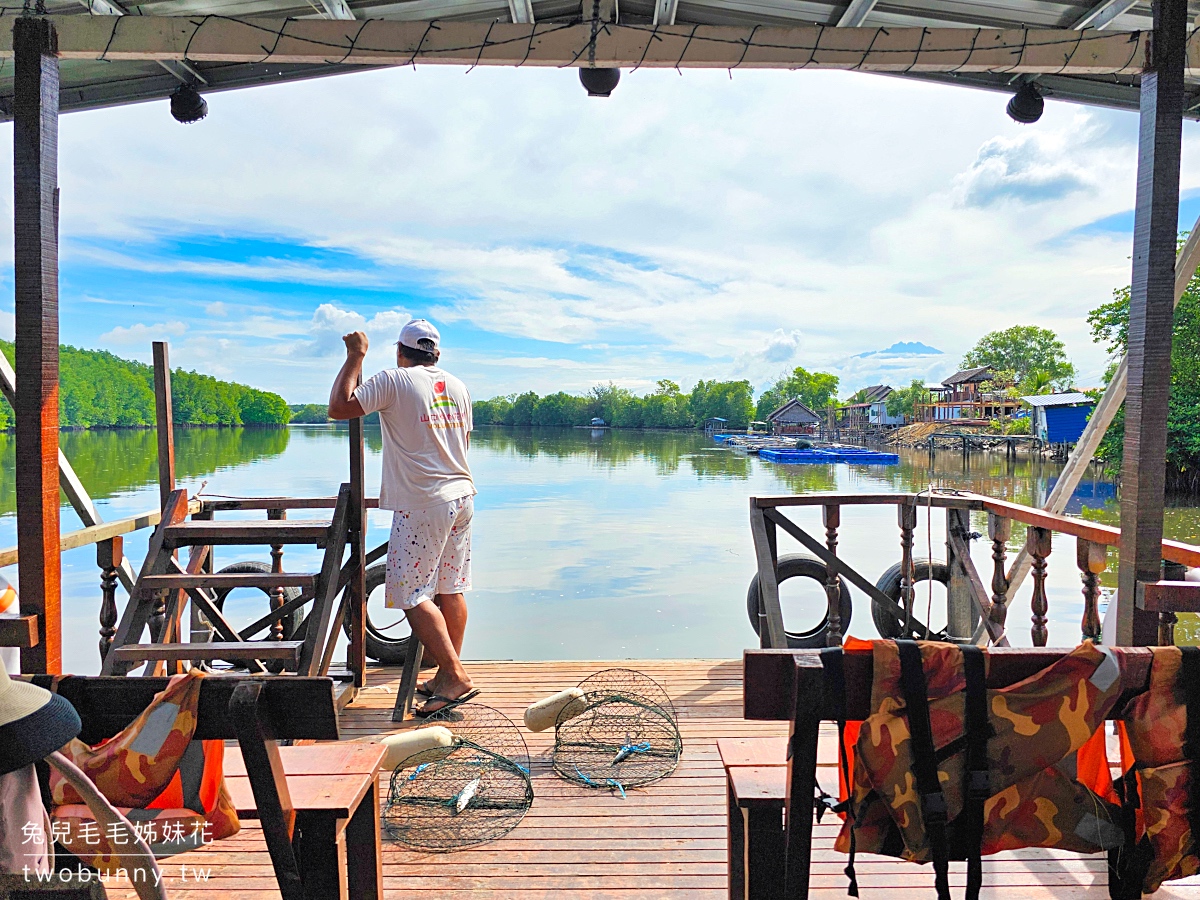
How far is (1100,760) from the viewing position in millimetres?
1484

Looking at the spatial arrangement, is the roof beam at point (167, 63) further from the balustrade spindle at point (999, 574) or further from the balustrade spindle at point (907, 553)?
the balustrade spindle at point (999, 574)

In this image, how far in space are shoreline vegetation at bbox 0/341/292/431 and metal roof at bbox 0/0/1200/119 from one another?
1344mm

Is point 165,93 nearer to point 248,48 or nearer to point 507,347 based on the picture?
point 248,48

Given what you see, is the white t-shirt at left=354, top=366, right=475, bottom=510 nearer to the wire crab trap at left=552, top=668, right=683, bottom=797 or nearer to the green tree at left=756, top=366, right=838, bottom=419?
the wire crab trap at left=552, top=668, right=683, bottom=797

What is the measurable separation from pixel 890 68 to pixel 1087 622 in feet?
7.68

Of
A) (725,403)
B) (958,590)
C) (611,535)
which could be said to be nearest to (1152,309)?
→ (958,590)

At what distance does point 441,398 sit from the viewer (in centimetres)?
339

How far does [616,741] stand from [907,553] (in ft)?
6.69

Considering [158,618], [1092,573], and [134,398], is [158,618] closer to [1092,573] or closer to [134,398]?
[1092,573]

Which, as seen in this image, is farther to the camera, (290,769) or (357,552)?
(357,552)

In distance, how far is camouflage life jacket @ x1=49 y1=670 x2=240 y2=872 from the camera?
1.19 m

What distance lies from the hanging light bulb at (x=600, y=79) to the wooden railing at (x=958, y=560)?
2.03 metres

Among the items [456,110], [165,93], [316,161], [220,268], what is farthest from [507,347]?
[165,93]

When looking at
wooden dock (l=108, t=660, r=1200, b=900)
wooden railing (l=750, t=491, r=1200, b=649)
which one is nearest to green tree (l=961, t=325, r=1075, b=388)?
wooden railing (l=750, t=491, r=1200, b=649)
